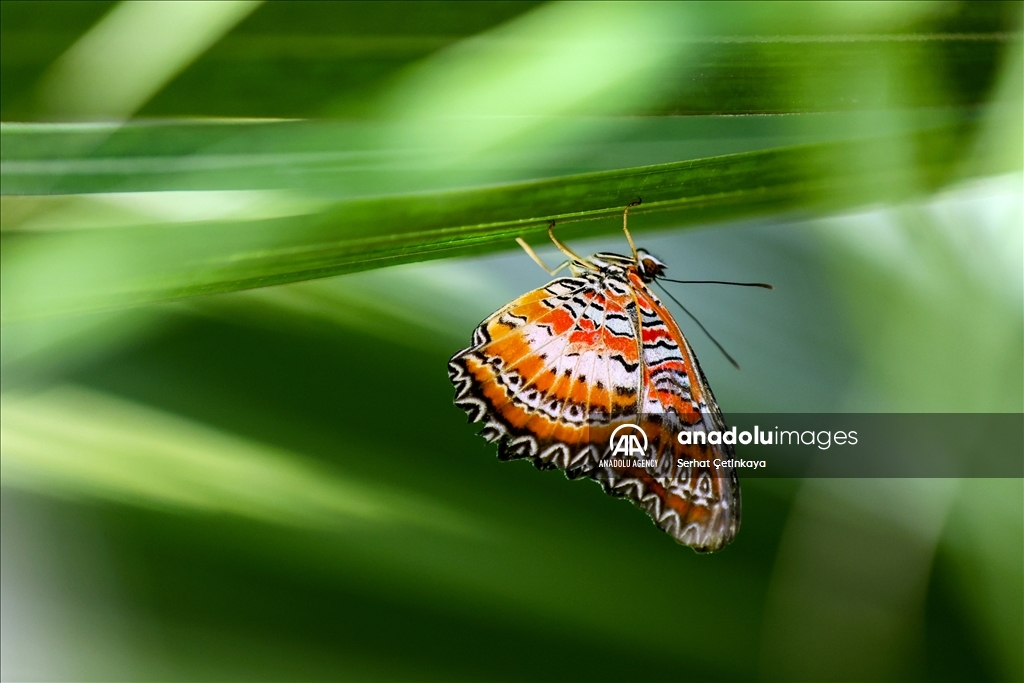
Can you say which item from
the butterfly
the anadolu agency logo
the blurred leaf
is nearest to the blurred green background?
the blurred leaf

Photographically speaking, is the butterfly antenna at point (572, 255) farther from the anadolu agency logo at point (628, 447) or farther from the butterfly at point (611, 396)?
the anadolu agency logo at point (628, 447)

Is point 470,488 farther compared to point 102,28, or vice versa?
point 470,488

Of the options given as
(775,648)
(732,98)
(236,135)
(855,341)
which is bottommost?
(775,648)

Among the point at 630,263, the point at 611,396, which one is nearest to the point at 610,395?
the point at 611,396

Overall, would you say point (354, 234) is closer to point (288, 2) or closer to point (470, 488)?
point (288, 2)

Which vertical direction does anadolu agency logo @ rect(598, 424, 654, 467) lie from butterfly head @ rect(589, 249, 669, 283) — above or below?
below

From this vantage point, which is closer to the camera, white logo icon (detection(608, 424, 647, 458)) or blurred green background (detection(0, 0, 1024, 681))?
blurred green background (detection(0, 0, 1024, 681))

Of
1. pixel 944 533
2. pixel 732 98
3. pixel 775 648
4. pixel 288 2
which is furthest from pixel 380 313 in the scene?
pixel 944 533

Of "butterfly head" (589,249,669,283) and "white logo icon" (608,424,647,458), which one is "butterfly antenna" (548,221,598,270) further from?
"white logo icon" (608,424,647,458)
